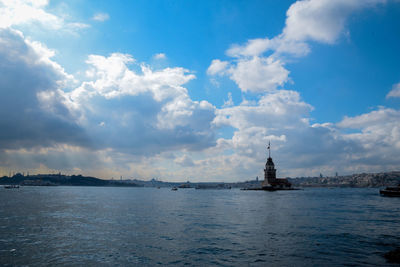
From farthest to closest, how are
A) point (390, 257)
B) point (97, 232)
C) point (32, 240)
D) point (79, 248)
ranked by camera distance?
point (97, 232) < point (32, 240) < point (79, 248) < point (390, 257)

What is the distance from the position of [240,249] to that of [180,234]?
9.53m

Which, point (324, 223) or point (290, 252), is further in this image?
point (324, 223)

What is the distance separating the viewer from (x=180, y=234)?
32.0 m

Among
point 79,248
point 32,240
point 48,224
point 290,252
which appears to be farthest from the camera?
point 48,224

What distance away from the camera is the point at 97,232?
3359cm

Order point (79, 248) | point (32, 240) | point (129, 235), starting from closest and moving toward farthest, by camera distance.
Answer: point (79, 248) < point (32, 240) < point (129, 235)

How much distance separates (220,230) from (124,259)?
50.8 ft

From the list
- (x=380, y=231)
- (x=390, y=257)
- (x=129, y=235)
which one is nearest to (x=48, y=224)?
(x=129, y=235)

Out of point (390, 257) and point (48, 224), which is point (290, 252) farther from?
point (48, 224)

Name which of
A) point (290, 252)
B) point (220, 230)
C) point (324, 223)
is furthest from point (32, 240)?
point (324, 223)

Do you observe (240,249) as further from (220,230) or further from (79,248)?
(79,248)

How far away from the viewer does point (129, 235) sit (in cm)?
3152

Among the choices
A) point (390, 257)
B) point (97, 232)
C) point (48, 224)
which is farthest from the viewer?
point (48, 224)

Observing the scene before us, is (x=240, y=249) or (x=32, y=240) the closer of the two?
(x=240, y=249)
